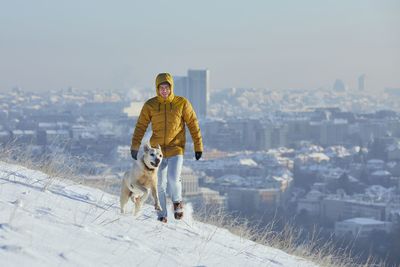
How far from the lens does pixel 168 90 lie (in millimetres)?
4750

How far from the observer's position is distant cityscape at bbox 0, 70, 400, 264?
41219 millimetres

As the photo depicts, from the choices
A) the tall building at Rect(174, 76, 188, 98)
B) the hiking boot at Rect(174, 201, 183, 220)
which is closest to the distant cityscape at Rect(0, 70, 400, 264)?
the tall building at Rect(174, 76, 188, 98)

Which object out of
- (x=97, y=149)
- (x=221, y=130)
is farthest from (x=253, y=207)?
(x=221, y=130)

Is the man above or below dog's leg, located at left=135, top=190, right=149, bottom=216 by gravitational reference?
above

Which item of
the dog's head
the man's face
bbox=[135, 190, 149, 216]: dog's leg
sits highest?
the man's face

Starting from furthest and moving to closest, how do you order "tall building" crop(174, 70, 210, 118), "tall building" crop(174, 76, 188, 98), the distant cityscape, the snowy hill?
1. "tall building" crop(174, 70, 210, 118)
2. "tall building" crop(174, 76, 188, 98)
3. the distant cityscape
4. the snowy hill

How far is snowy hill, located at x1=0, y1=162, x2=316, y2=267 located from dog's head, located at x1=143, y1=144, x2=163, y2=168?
277mm

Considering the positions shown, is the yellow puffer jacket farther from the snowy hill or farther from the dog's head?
the snowy hill

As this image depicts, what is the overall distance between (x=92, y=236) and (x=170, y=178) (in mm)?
1418

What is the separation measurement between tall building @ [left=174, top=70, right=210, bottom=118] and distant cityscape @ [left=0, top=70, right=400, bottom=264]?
13 centimetres

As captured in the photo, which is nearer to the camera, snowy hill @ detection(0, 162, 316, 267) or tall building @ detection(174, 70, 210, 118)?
snowy hill @ detection(0, 162, 316, 267)

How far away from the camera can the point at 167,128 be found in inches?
188

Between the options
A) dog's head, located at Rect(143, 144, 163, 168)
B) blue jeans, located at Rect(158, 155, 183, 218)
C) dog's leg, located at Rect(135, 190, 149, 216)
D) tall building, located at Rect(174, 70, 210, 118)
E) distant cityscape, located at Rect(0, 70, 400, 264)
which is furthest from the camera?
tall building, located at Rect(174, 70, 210, 118)

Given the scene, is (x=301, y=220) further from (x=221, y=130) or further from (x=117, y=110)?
(x=117, y=110)
